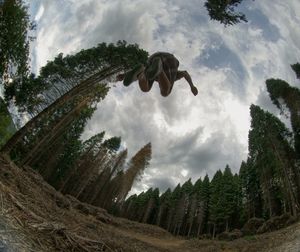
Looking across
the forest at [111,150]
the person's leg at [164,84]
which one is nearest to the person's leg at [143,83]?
the person's leg at [164,84]

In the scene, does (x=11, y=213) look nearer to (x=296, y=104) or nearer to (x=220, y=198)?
(x=296, y=104)

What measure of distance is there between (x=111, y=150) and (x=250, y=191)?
2176 cm

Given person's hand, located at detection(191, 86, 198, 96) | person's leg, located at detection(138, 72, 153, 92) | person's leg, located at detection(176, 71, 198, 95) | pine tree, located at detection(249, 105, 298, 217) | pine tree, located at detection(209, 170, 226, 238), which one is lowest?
person's leg, located at detection(138, 72, 153, 92)

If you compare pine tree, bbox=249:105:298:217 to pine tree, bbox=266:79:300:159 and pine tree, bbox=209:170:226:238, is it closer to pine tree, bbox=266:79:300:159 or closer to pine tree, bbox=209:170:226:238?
pine tree, bbox=266:79:300:159

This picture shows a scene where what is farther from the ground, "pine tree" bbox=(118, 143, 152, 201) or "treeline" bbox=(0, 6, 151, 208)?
"pine tree" bbox=(118, 143, 152, 201)

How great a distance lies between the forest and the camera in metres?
20.2

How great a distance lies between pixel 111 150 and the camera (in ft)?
163

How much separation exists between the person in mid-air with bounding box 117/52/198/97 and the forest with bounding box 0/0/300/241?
3969mm

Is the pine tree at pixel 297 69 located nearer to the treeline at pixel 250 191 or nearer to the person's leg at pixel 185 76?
the treeline at pixel 250 191

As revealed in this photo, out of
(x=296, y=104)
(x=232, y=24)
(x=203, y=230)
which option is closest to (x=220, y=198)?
(x=203, y=230)

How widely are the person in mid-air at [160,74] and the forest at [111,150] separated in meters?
3.97

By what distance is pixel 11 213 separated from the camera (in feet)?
11.9

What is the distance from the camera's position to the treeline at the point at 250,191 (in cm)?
2725

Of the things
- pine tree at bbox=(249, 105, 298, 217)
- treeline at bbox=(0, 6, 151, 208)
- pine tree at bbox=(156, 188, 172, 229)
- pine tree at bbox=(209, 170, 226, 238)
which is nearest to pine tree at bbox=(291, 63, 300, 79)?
pine tree at bbox=(249, 105, 298, 217)
